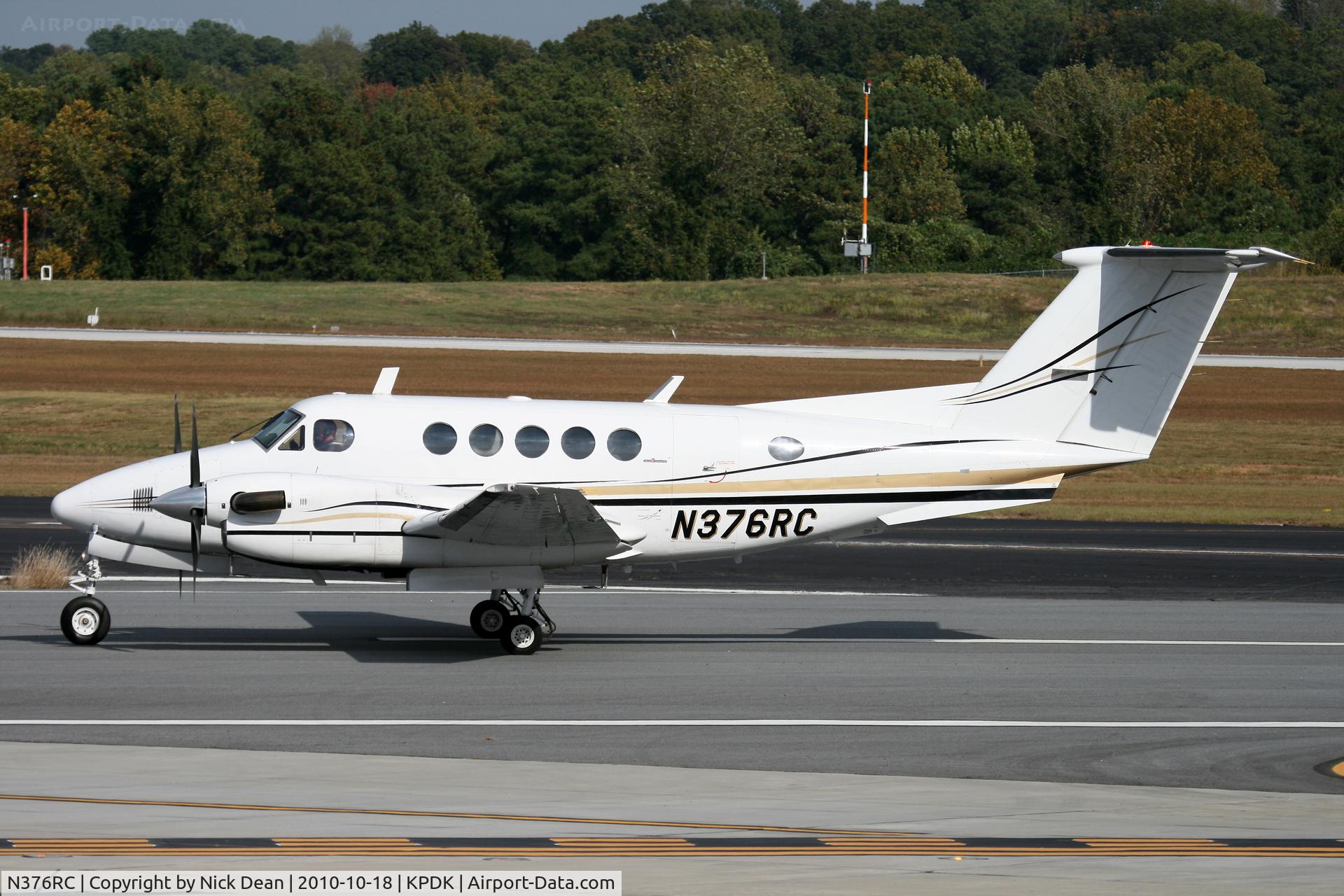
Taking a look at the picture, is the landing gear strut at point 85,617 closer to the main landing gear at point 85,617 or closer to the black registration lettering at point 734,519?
the main landing gear at point 85,617

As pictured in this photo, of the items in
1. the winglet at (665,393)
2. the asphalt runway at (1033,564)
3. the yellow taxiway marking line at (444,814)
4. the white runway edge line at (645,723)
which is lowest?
the asphalt runway at (1033,564)

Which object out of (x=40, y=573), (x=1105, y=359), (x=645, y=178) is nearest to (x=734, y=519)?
(x=1105, y=359)

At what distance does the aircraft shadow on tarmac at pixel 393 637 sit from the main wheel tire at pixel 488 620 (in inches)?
6.0

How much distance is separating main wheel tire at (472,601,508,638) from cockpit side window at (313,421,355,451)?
2398mm

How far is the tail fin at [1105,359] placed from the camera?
15.6 meters

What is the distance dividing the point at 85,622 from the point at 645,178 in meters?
72.7

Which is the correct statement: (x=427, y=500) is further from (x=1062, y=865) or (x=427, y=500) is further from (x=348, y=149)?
(x=348, y=149)

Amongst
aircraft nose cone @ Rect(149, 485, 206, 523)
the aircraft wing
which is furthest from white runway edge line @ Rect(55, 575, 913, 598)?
aircraft nose cone @ Rect(149, 485, 206, 523)

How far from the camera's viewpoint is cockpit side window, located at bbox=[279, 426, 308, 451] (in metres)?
14.9

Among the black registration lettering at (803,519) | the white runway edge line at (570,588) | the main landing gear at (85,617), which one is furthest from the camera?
the white runway edge line at (570,588)

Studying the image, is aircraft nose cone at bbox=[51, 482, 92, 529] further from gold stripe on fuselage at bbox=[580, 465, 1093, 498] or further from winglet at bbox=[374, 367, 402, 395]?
gold stripe on fuselage at bbox=[580, 465, 1093, 498]

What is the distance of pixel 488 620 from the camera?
52.2 ft

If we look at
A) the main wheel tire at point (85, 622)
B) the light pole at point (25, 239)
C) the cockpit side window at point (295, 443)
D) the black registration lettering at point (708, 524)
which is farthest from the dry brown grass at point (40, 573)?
the light pole at point (25, 239)

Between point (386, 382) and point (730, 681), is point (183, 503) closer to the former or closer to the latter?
point (386, 382)
